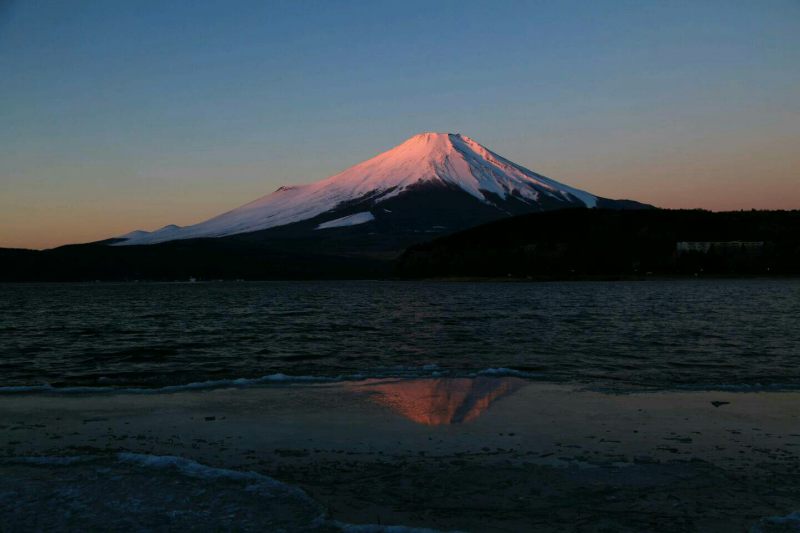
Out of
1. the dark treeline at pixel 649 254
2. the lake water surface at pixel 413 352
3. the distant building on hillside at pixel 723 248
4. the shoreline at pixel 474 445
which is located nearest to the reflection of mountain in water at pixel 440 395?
the shoreline at pixel 474 445

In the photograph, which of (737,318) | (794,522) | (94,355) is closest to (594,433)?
(794,522)

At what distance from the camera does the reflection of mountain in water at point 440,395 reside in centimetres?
1495

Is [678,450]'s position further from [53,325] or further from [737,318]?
[53,325]

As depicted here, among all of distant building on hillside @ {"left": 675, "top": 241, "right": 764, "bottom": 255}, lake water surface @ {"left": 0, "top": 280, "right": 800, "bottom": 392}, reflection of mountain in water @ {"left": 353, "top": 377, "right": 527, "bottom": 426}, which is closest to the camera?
reflection of mountain in water @ {"left": 353, "top": 377, "right": 527, "bottom": 426}

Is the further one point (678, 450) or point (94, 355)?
point (94, 355)

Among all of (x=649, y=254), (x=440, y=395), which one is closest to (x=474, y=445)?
(x=440, y=395)

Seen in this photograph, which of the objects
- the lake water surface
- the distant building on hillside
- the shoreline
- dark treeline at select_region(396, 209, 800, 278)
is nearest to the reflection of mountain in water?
the shoreline

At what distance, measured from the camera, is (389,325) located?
138 ft

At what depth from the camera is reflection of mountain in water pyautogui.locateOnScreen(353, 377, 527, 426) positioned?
14945 mm

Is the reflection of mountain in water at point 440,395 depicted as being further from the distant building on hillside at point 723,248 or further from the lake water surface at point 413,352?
the distant building on hillside at point 723,248

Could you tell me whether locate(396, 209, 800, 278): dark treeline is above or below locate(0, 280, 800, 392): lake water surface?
above

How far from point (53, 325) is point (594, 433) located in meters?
39.6

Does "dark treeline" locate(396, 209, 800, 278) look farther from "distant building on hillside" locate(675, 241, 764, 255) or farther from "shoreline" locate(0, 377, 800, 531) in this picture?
"shoreline" locate(0, 377, 800, 531)

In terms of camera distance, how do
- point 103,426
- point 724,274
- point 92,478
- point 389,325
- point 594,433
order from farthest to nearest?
point 724,274
point 389,325
point 103,426
point 594,433
point 92,478
